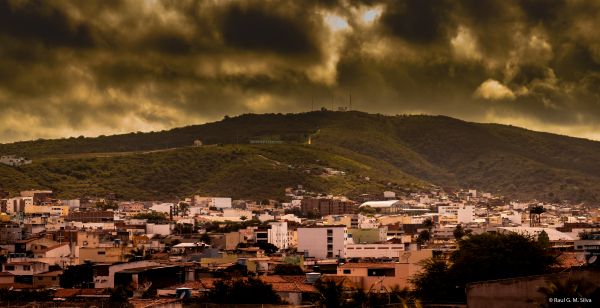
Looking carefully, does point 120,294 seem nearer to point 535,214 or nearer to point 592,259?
point 592,259

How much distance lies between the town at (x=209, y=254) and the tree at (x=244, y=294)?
351 mm

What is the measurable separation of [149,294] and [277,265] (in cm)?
2403

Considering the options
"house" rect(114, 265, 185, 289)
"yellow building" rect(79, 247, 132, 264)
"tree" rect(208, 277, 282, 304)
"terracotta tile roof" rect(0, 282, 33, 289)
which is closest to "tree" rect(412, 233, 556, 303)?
"tree" rect(208, 277, 282, 304)

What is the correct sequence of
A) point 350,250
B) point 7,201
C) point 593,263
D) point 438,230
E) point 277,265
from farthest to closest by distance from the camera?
point 7,201 < point 438,230 < point 350,250 < point 277,265 < point 593,263

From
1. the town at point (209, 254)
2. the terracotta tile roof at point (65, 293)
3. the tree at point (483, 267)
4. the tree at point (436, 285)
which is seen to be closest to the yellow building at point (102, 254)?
the town at point (209, 254)

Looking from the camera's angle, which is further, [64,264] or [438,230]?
[438,230]

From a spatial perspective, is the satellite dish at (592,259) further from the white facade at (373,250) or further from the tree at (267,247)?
the tree at (267,247)

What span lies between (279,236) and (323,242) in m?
17.6

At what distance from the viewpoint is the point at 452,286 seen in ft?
140

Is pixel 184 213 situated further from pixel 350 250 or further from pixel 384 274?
pixel 384 274

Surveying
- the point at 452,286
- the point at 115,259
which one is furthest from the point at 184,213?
the point at 452,286

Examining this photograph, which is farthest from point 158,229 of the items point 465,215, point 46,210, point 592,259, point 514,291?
point 514,291

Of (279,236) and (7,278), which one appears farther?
(279,236)

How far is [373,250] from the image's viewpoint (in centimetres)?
10400
